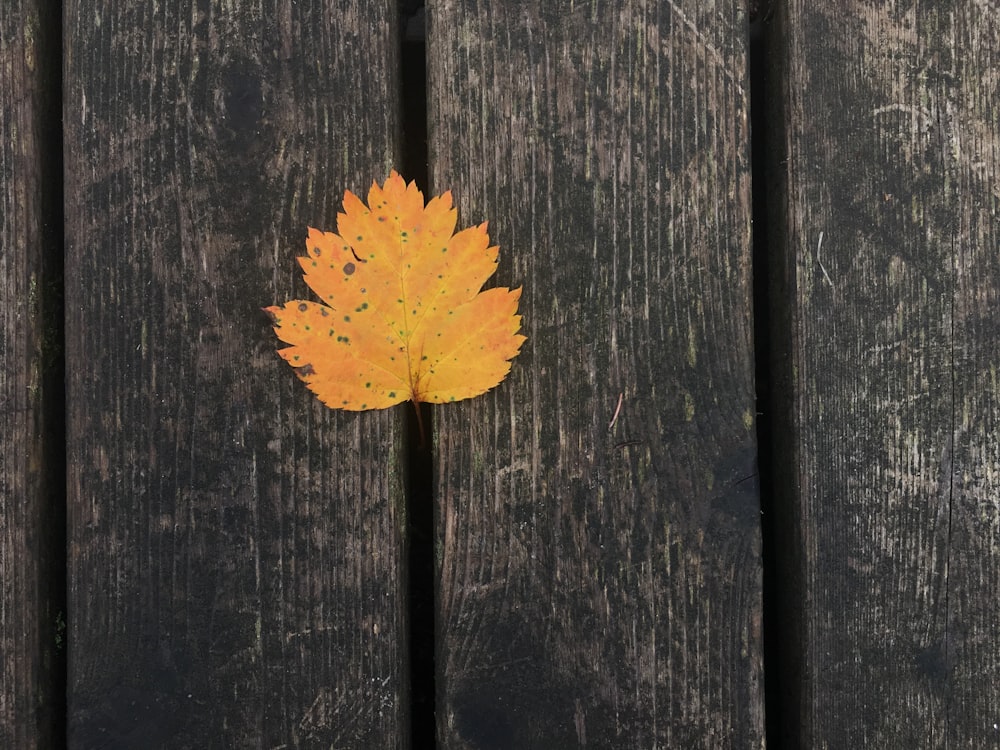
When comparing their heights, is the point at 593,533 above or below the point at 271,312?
below

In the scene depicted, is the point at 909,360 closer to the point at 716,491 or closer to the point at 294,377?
the point at 716,491

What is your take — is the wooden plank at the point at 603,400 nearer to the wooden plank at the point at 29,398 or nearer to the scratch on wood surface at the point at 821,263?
the scratch on wood surface at the point at 821,263

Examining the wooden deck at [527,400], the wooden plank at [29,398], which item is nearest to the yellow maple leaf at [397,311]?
the wooden deck at [527,400]

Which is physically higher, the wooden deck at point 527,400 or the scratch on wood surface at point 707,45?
the scratch on wood surface at point 707,45

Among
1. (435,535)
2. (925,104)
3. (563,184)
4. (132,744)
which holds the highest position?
(925,104)

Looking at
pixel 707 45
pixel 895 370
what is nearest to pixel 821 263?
pixel 895 370

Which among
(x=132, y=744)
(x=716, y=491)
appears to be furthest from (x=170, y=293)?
(x=716, y=491)

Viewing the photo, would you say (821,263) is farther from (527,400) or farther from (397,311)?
(397,311)
